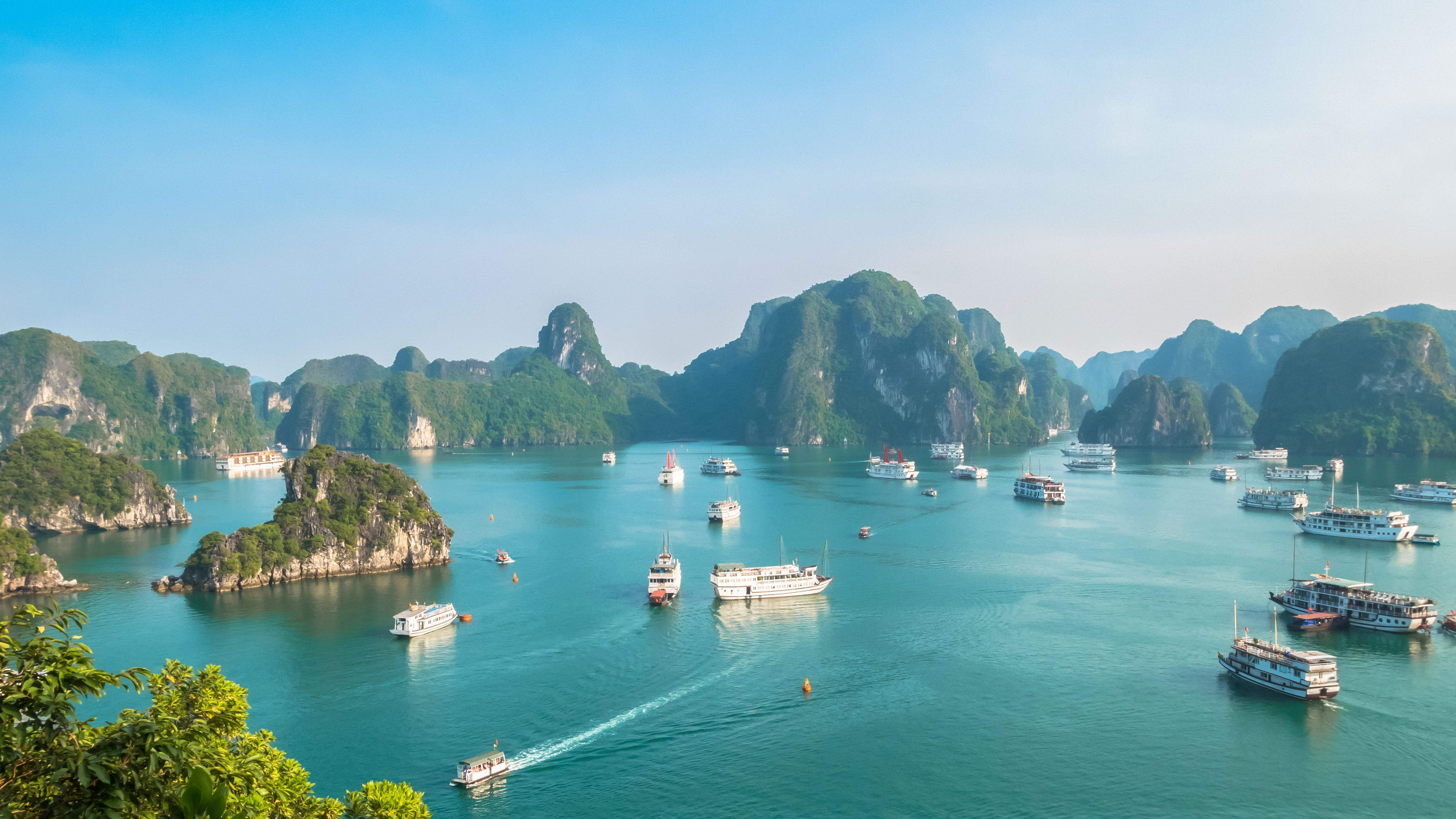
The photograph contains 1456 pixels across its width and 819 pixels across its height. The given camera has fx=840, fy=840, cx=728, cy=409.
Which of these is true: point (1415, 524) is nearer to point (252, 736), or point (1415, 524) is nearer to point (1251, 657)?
point (1251, 657)

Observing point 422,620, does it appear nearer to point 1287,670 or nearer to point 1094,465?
point 1287,670

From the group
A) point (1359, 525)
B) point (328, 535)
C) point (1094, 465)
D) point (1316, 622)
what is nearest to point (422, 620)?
point (328, 535)

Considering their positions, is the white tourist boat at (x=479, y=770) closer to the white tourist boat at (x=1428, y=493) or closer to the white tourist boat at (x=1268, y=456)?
the white tourist boat at (x=1428, y=493)

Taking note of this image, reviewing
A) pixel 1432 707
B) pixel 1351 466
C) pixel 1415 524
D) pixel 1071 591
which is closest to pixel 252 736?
pixel 1432 707

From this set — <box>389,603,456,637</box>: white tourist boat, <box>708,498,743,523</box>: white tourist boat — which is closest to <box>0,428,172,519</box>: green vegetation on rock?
<box>389,603,456,637</box>: white tourist boat

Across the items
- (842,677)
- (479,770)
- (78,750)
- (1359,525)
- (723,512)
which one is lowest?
(479,770)

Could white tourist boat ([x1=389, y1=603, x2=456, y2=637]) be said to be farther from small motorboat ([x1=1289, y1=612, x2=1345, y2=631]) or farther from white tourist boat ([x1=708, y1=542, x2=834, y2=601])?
small motorboat ([x1=1289, y1=612, x2=1345, y2=631])
